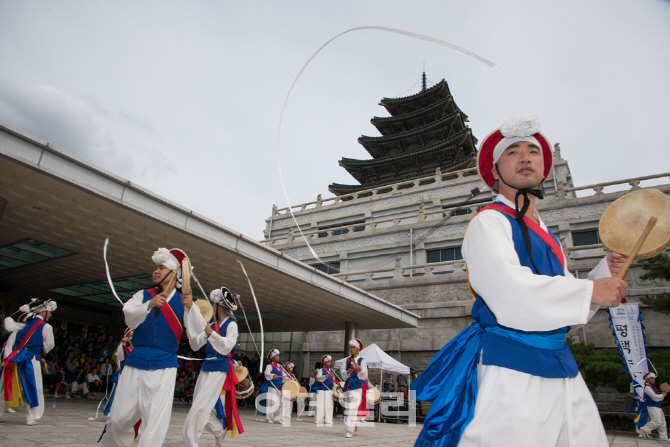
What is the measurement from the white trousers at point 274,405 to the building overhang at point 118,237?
106 inches

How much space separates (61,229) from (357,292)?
770 centimetres

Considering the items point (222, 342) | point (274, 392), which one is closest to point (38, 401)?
point (222, 342)

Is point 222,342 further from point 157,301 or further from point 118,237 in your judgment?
point 118,237

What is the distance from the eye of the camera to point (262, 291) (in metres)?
12.4

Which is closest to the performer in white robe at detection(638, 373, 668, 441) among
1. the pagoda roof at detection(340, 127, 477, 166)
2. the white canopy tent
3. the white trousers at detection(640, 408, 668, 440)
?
the white trousers at detection(640, 408, 668, 440)

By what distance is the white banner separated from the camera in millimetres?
10633

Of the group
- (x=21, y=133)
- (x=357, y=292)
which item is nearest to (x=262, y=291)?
(x=357, y=292)

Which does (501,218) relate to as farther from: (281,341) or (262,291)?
(281,341)

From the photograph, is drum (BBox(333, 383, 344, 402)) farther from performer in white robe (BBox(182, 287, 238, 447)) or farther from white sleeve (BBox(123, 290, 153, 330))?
white sleeve (BBox(123, 290, 153, 330))

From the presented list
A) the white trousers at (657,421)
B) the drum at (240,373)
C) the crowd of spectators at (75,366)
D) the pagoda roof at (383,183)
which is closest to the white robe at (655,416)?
the white trousers at (657,421)

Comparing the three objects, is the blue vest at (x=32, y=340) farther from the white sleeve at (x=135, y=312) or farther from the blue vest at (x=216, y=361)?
the white sleeve at (x=135, y=312)

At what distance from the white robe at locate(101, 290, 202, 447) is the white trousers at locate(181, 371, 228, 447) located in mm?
1040

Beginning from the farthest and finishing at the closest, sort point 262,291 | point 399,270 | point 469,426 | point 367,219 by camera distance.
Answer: point 367,219, point 399,270, point 262,291, point 469,426

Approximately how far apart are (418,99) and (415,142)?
447 cm
